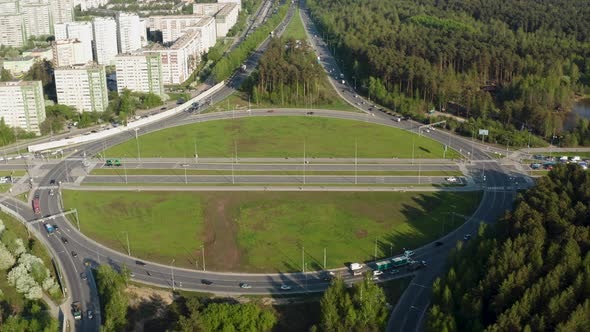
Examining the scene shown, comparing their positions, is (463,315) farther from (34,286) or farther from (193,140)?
(193,140)

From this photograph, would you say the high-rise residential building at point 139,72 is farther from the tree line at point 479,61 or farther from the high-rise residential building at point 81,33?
the tree line at point 479,61

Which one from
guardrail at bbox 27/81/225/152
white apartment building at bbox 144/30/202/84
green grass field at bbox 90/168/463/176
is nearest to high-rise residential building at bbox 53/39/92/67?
white apartment building at bbox 144/30/202/84

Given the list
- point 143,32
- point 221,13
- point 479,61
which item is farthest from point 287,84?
point 221,13

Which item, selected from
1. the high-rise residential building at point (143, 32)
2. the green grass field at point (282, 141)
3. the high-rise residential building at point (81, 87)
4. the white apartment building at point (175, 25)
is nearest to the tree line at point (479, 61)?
the green grass field at point (282, 141)

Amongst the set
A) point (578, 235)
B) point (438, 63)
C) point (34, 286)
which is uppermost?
point (438, 63)

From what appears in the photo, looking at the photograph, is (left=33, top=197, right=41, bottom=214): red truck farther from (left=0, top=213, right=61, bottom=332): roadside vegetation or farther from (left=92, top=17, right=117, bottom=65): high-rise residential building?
(left=92, top=17, right=117, bottom=65): high-rise residential building

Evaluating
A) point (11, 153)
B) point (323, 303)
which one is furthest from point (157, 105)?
point (323, 303)
